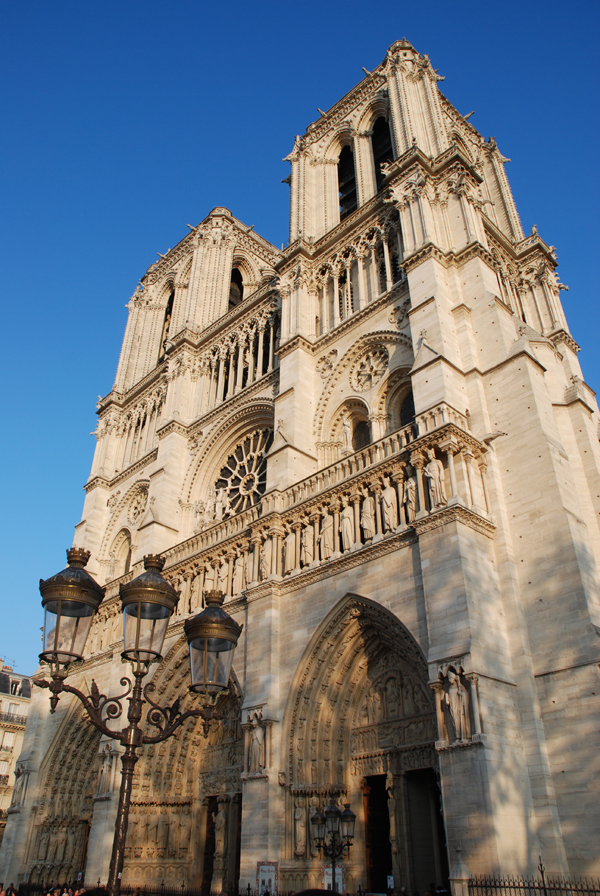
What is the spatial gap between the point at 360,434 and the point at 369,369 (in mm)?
1637

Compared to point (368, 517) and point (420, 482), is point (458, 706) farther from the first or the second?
point (368, 517)

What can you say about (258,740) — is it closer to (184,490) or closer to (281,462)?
(281,462)

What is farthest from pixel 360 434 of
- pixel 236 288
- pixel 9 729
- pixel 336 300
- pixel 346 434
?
pixel 9 729

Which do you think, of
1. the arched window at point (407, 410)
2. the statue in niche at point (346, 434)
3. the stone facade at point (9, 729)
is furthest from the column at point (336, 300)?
the stone facade at point (9, 729)

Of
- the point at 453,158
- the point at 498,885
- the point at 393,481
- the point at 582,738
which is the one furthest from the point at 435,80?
the point at 498,885

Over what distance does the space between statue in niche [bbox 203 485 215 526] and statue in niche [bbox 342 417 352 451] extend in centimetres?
555

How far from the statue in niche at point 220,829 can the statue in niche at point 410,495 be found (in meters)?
7.97

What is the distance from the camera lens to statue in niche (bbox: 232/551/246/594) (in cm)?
1580

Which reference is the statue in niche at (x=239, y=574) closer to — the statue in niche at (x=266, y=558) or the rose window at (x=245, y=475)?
the statue in niche at (x=266, y=558)

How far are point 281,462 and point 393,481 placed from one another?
4134 mm

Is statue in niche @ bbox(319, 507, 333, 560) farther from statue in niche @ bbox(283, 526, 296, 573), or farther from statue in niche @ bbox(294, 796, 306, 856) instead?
A: statue in niche @ bbox(294, 796, 306, 856)

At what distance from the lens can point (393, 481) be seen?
43.5 ft

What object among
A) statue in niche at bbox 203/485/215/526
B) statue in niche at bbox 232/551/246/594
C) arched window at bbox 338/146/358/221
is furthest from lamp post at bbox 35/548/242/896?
arched window at bbox 338/146/358/221

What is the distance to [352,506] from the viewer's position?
45.6 ft
